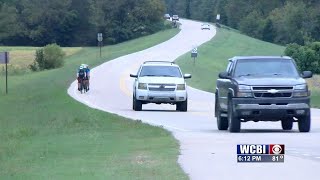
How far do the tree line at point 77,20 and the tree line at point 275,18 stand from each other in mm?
18117

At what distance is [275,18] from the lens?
513 feet

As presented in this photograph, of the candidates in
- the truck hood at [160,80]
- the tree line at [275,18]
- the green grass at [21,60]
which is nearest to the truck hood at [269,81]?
the truck hood at [160,80]

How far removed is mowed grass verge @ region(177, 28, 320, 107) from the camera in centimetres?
6826

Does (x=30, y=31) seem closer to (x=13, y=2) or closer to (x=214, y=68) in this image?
(x=13, y=2)

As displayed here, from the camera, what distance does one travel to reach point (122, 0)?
14638 cm

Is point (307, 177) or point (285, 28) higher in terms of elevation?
point (307, 177)

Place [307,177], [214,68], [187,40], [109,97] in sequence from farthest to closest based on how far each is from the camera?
[187,40] < [214,68] < [109,97] < [307,177]

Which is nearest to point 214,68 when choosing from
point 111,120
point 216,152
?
point 111,120

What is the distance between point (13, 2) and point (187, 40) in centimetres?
4144

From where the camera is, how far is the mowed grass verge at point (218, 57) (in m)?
68.3

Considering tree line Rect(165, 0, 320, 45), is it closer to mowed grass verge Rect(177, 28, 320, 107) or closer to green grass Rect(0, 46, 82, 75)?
mowed grass verge Rect(177, 28, 320, 107)

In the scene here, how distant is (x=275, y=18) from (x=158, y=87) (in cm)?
12013

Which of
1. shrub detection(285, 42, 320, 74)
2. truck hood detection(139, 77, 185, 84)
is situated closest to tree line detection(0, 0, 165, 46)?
shrub detection(285, 42, 320, 74)

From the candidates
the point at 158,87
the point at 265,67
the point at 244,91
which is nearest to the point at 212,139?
the point at 244,91
